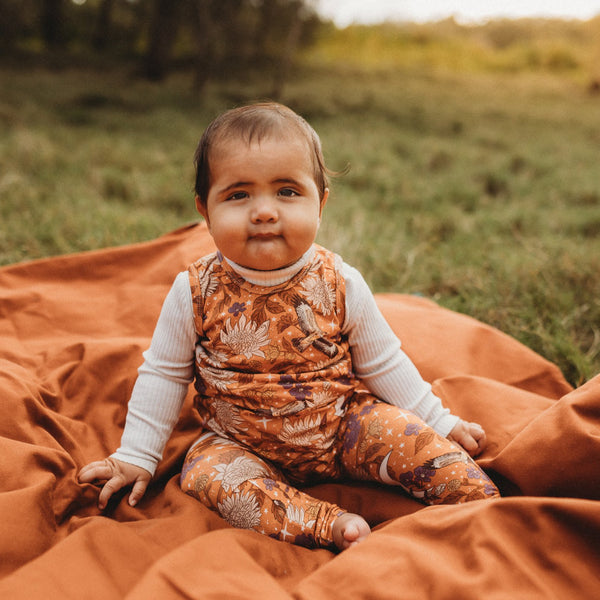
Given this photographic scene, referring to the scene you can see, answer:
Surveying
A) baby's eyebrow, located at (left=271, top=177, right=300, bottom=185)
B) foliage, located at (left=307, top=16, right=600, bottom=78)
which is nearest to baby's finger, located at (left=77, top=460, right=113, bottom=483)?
baby's eyebrow, located at (left=271, top=177, right=300, bottom=185)

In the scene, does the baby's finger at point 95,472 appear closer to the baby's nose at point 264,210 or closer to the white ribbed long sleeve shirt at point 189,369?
the white ribbed long sleeve shirt at point 189,369

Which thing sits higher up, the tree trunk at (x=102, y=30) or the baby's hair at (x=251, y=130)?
the tree trunk at (x=102, y=30)

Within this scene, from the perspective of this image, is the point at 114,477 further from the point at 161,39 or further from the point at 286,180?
the point at 161,39

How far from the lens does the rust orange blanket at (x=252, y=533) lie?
→ 0.97m

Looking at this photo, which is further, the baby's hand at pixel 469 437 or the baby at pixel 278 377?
the baby's hand at pixel 469 437

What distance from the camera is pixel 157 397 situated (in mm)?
1433

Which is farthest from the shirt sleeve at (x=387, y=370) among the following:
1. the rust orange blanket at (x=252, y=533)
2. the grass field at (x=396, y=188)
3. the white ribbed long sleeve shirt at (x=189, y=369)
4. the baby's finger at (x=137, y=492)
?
the grass field at (x=396, y=188)

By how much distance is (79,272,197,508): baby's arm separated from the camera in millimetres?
1376

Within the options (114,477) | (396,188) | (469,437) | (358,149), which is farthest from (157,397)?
(358,149)

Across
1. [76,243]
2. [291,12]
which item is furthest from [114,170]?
[291,12]

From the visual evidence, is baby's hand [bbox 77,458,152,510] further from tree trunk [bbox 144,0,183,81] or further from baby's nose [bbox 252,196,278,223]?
tree trunk [bbox 144,0,183,81]

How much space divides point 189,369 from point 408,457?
59cm

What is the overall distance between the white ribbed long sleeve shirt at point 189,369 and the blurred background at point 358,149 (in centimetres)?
78

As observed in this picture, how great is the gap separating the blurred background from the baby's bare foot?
111 centimetres
